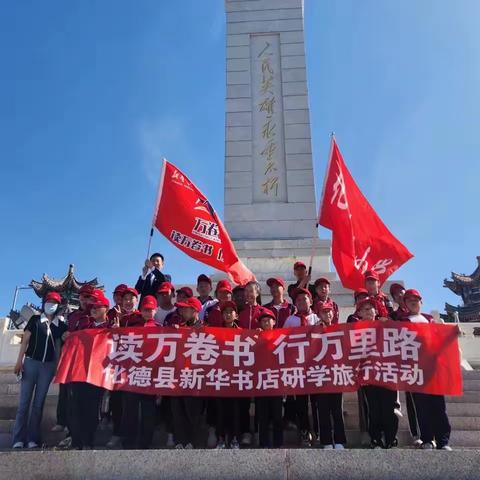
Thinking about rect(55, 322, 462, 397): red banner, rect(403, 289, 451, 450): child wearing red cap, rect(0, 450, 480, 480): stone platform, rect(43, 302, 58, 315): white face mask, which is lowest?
rect(0, 450, 480, 480): stone platform

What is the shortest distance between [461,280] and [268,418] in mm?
29887

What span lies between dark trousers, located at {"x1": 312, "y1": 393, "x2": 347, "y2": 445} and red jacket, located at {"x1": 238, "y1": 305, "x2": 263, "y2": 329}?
107 cm

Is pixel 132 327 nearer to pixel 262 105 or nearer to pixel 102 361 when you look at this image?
pixel 102 361

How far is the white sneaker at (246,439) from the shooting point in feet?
15.8

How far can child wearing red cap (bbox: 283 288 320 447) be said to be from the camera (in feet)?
16.1

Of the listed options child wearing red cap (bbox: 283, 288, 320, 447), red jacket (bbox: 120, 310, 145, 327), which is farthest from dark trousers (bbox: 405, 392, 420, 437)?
red jacket (bbox: 120, 310, 145, 327)

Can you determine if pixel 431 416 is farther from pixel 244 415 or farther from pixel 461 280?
pixel 461 280

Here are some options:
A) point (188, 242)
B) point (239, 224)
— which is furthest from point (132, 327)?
point (239, 224)

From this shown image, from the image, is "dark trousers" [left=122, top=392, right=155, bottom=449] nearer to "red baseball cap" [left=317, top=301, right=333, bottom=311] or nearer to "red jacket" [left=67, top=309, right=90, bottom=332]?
"red jacket" [left=67, top=309, right=90, bottom=332]

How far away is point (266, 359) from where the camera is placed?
4965 millimetres

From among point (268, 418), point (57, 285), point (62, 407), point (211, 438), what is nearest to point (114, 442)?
point (62, 407)

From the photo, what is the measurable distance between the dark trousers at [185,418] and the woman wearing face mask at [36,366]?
138 centimetres

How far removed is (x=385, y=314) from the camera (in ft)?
18.8

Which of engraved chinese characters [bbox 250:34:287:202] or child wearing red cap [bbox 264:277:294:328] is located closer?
child wearing red cap [bbox 264:277:294:328]
